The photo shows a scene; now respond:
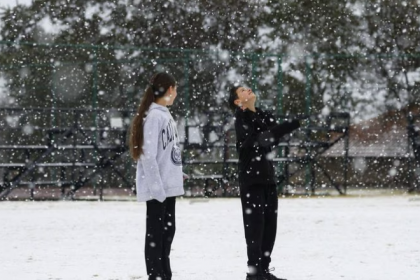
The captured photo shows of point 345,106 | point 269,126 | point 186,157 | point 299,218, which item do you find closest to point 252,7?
point 345,106

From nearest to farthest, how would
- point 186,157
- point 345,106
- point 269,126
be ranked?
point 269,126, point 186,157, point 345,106

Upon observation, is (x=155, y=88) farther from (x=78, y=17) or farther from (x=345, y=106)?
(x=78, y=17)

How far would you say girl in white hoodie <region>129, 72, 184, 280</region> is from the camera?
5.78m

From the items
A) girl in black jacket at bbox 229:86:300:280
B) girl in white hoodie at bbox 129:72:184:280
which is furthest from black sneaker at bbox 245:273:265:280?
girl in white hoodie at bbox 129:72:184:280

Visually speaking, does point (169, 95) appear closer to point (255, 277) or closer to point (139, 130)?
point (139, 130)

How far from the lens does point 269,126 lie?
6.43 m

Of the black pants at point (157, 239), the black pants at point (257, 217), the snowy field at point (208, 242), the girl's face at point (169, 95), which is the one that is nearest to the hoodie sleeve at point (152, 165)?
the black pants at point (157, 239)

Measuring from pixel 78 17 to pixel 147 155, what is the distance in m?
17.4

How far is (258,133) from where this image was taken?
6316 mm

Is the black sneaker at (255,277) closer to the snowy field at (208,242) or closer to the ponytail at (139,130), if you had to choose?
the snowy field at (208,242)

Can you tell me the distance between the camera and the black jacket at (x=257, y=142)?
20.4 feet

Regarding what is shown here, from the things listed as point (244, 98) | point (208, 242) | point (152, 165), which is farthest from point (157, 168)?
point (208, 242)

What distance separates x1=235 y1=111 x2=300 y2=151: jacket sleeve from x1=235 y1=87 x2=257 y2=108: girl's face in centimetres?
8

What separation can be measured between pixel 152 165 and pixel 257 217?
2.89 ft
